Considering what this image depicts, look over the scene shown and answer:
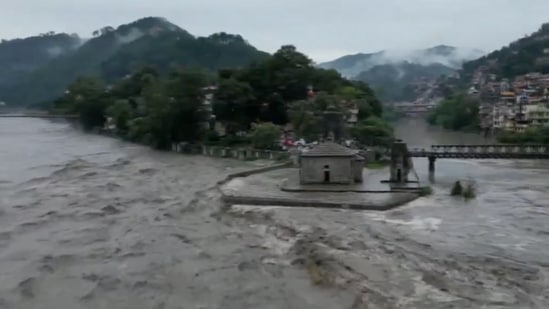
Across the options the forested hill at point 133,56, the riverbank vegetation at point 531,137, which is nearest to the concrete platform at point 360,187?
the riverbank vegetation at point 531,137

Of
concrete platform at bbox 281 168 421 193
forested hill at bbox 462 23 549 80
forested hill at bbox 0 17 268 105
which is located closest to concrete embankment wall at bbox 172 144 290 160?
concrete platform at bbox 281 168 421 193

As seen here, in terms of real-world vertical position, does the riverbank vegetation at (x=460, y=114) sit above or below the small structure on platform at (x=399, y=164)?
above

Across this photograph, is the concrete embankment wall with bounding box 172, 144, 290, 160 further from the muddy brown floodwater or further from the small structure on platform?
the small structure on platform

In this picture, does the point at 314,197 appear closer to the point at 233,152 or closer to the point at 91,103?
the point at 233,152

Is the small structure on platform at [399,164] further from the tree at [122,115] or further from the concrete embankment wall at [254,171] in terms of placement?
the tree at [122,115]

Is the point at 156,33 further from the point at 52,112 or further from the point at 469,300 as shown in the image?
the point at 469,300

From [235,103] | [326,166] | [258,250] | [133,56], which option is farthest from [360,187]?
[133,56]
